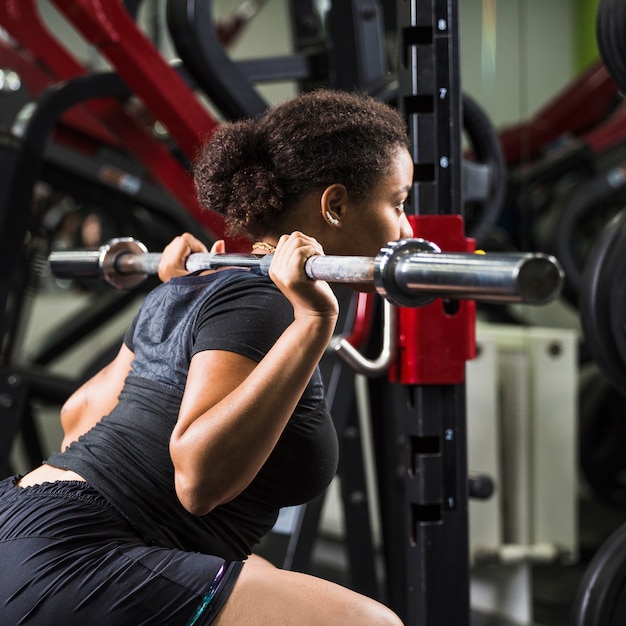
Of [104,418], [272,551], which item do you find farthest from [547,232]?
[104,418]

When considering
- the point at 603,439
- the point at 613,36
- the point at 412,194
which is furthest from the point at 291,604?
the point at 603,439

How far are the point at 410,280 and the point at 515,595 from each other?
169 centimetres

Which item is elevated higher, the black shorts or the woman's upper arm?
the woman's upper arm

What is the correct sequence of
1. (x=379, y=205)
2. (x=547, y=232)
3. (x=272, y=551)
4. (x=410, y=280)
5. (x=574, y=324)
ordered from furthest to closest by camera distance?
(x=547, y=232), (x=574, y=324), (x=272, y=551), (x=379, y=205), (x=410, y=280)

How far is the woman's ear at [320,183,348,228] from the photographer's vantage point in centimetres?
99

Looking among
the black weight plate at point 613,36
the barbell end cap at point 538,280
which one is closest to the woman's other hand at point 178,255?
the barbell end cap at point 538,280

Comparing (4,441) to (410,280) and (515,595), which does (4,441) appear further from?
(410,280)

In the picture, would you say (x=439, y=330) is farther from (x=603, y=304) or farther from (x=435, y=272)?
(x=435, y=272)

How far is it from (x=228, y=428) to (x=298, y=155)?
1.01 ft

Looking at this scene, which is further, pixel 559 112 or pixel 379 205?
pixel 559 112

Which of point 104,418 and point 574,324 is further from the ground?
point 104,418

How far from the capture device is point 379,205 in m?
1.01

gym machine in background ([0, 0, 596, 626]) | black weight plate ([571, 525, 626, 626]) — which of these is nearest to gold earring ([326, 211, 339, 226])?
gym machine in background ([0, 0, 596, 626])

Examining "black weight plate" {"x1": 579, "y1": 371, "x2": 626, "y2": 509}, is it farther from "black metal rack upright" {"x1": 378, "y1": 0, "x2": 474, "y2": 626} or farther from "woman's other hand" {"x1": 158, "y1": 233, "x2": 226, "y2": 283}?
"woman's other hand" {"x1": 158, "y1": 233, "x2": 226, "y2": 283}
